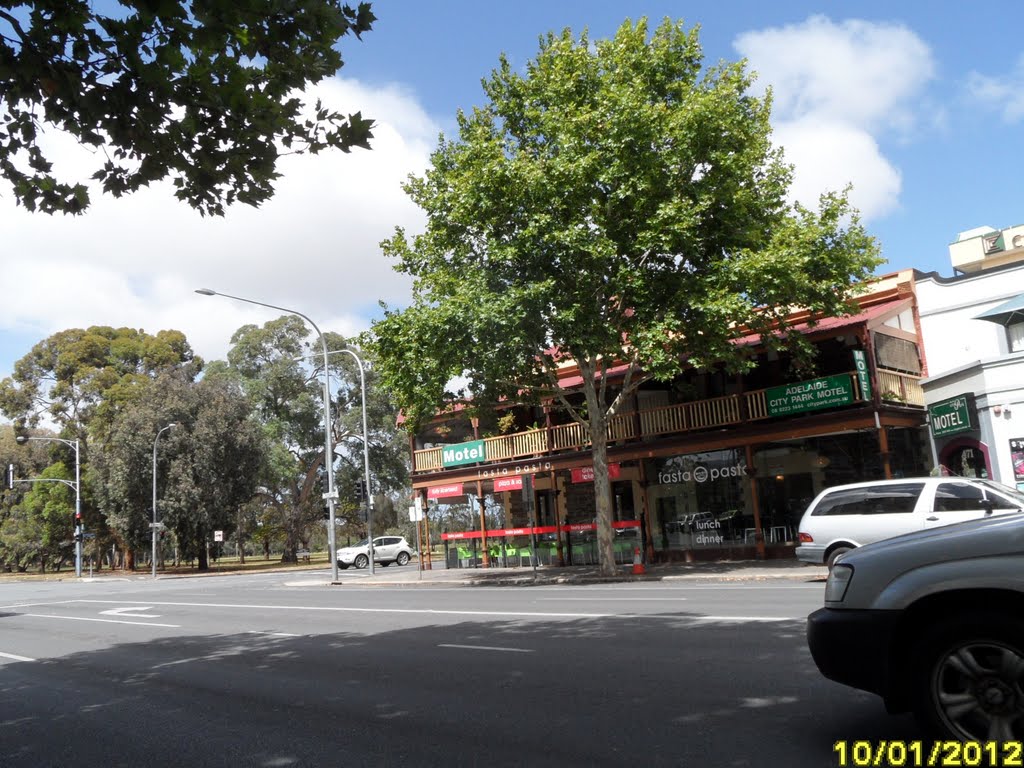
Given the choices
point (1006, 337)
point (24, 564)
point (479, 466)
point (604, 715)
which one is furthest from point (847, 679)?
point (24, 564)

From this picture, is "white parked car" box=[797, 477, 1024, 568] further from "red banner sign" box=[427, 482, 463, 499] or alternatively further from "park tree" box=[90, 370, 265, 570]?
"park tree" box=[90, 370, 265, 570]

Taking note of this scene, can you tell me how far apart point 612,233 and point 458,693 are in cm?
1581

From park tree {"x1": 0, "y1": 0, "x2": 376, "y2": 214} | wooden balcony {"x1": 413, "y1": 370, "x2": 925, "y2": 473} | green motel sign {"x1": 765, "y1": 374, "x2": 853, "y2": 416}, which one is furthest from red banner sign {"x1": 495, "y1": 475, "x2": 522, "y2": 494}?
park tree {"x1": 0, "y1": 0, "x2": 376, "y2": 214}

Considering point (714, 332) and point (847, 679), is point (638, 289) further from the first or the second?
point (847, 679)

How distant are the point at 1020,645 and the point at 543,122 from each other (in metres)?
19.2

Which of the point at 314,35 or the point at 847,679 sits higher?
the point at 314,35

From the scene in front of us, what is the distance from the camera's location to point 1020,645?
386 centimetres

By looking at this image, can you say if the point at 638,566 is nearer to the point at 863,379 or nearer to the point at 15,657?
the point at 863,379

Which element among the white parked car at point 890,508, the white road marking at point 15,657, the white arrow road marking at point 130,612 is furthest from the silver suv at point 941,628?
the white arrow road marking at point 130,612

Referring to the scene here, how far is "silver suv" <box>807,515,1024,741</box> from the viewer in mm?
3936

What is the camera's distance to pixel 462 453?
32.1m

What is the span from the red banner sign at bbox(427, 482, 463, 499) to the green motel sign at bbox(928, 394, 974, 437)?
1700 centimetres
